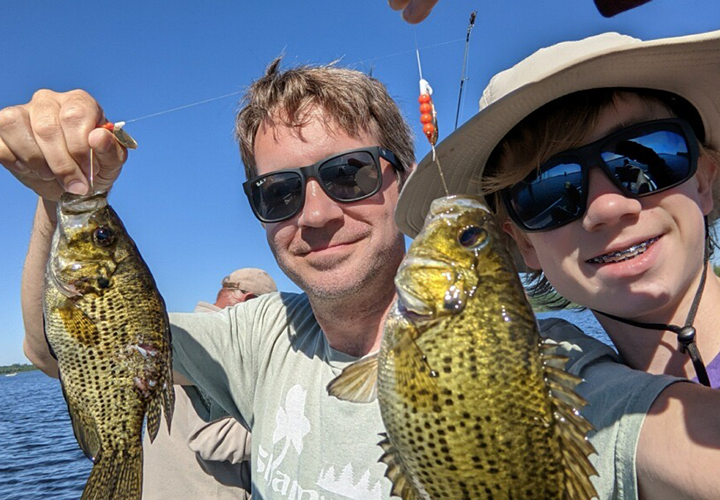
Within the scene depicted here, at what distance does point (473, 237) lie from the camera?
5.85 ft

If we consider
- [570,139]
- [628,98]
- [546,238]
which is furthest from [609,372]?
[628,98]

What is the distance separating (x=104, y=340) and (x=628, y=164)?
6.95 ft

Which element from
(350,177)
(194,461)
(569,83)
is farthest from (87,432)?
(194,461)

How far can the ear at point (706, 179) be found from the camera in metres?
2.29

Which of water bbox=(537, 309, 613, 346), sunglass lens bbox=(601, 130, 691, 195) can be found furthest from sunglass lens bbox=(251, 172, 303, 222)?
water bbox=(537, 309, 613, 346)

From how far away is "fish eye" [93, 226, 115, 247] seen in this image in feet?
8.02

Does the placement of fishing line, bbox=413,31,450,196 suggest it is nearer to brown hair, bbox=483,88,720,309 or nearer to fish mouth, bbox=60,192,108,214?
brown hair, bbox=483,88,720,309

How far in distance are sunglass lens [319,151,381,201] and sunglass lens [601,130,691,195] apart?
4.29 ft

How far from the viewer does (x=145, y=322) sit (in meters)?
2.37

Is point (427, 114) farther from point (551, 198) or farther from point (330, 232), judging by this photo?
point (330, 232)

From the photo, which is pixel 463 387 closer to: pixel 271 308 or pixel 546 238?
pixel 546 238

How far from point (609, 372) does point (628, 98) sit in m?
1.04

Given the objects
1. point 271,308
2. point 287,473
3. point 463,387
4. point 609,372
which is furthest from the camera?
point 271,308

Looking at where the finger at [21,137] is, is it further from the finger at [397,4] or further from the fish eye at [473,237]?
the fish eye at [473,237]
